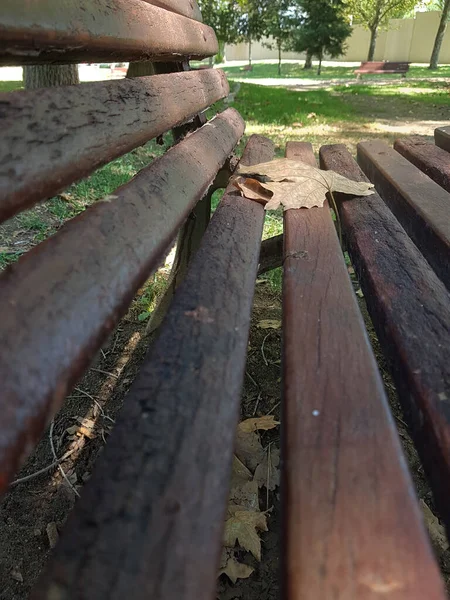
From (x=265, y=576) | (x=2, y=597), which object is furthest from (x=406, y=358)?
(x=2, y=597)

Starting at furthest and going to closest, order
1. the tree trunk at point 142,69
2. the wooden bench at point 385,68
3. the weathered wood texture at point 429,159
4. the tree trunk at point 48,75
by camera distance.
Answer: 1. the wooden bench at point 385,68
2. the tree trunk at point 48,75
3. the tree trunk at point 142,69
4. the weathered wood texture at point 429,159

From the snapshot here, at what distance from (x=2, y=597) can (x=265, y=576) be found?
573 mm

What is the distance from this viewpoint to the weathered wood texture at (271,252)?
1.75 m

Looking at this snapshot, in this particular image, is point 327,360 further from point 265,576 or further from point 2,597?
point 2,597

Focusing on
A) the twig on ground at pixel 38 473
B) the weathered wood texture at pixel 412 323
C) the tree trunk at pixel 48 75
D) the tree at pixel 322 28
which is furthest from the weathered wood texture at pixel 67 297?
the tree at pixel 322 28

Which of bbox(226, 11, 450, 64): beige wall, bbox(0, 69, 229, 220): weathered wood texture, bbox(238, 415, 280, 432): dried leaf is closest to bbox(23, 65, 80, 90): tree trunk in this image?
bbox(0, 69, 229, 220): weathered wood texture

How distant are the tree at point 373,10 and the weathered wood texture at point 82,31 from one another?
24.8 metres

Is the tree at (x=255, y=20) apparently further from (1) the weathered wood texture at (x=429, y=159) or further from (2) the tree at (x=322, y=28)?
(1) the weathered wood texture at (x=429, y=159)

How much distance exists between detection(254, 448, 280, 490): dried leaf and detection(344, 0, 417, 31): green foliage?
25044 mm

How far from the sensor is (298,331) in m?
0.79

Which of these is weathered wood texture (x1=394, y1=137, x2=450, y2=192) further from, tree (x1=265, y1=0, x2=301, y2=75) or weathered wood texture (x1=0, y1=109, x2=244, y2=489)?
tree (x1=265, y1=0, x2=301, y2=75)

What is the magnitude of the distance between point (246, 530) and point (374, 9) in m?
27.8

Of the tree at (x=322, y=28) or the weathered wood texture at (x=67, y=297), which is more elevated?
the weathered wood texture at (x=67, y=297)

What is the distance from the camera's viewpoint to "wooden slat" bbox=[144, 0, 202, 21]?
1529 mm
